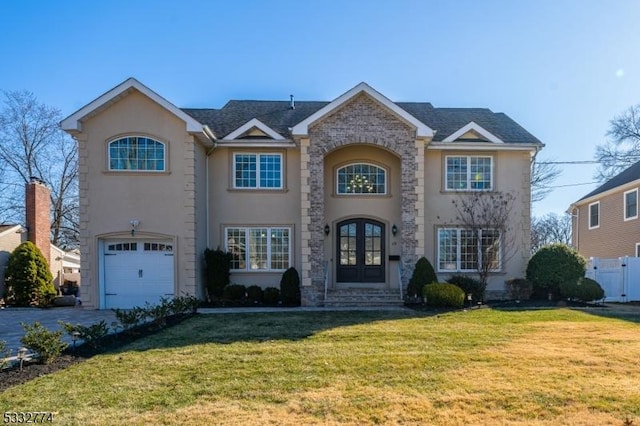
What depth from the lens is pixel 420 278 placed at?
43.4 ft

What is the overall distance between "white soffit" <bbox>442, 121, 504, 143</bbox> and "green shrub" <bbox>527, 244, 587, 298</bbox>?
429 centimetres

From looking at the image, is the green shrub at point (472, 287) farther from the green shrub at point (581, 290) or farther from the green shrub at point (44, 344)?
the green shrub at point (44, 344)

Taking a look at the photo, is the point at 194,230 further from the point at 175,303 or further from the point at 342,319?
the point at 342,319

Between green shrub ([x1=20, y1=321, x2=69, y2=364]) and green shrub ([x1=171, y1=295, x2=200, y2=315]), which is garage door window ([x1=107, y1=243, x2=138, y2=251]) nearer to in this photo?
green shrub ([x1=171, y1=295, x2=200, y2=315])

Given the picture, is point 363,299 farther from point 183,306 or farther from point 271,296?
point 183,306

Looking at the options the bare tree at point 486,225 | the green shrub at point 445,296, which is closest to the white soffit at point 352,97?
the bare tree at point 486,225

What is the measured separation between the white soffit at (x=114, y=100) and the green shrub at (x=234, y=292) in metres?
5.34

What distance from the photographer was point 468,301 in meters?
13.4

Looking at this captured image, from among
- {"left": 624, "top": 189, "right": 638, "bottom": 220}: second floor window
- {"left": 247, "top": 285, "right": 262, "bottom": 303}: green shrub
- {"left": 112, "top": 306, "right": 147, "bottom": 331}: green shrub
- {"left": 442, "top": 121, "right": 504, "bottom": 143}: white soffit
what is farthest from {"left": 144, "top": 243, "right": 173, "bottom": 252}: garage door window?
{"left": 624, "top": 189, "right": 638, "bottom": 220}: second floor window

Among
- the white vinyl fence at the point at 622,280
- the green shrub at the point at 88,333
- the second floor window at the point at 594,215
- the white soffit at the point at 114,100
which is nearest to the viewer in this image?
the green shrub at the point at 88,333

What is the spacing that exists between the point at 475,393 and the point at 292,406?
2237mm

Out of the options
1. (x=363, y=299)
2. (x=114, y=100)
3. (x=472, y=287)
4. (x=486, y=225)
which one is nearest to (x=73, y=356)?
(x=363, y=299)

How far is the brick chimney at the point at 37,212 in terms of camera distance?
53.8 ft

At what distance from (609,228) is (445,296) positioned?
46.4 ft
